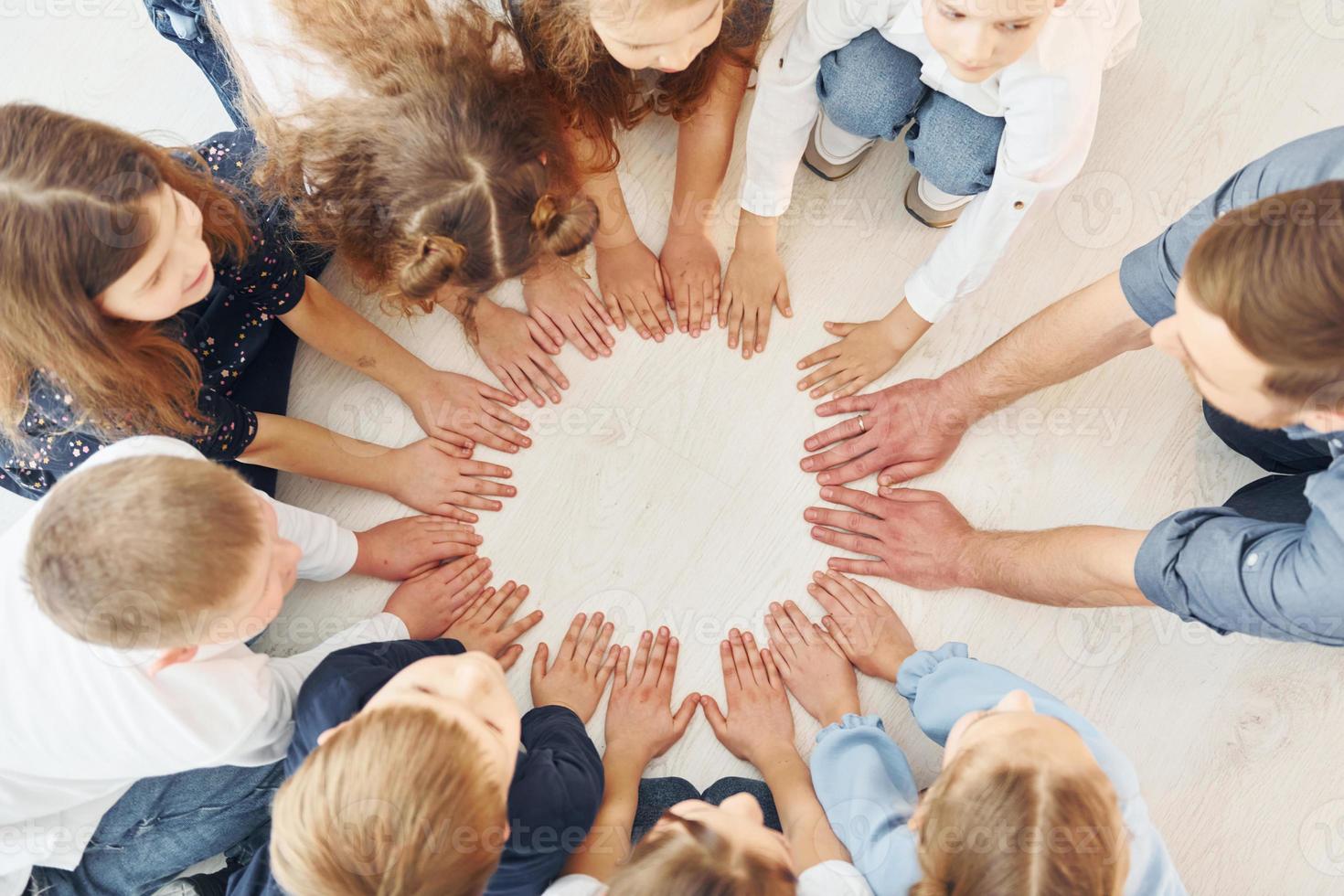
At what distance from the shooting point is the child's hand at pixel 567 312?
128cm

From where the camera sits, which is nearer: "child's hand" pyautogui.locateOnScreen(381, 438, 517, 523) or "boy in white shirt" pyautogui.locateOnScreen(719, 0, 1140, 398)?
"boy in white shirt" pyautogui.locateOnScreen(719, 0, 1140, 398)

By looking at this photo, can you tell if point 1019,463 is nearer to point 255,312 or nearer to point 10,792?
point 255,312

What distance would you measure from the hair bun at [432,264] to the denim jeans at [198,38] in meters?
0.46

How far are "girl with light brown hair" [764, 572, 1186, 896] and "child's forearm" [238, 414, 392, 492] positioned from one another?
595 mm

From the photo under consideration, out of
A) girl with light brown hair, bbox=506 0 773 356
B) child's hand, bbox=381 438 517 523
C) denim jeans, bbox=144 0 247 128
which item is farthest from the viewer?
child's hand, bbox=381 438 517 523

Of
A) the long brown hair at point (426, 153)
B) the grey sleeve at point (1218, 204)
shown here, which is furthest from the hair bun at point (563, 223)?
the grey sleeve at point (1218, 204)

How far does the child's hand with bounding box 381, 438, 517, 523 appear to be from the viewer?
1.24 m

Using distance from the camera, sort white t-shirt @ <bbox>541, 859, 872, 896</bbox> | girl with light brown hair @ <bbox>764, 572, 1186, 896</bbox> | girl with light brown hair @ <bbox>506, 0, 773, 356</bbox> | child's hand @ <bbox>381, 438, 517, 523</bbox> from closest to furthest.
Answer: girl with light brown hair @ <bbox>764, 572, 1186, 896</bbox> < girl with light brown hair @ <bbox>506, 0, 773, 356</bbox> < white t-shirt @ <bbox>541, 859, 872, 896</bbox> < child's hand @ <bbox>381, 438, 517, 523</bbox>

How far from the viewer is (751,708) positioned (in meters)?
1.19

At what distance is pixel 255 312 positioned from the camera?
3.74 feet

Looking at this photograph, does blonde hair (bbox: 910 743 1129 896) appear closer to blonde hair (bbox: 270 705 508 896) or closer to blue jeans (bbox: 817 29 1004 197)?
blonde hair (bbox: 270 705 508 896)

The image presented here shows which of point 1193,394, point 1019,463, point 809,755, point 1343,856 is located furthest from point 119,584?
point 1343,856

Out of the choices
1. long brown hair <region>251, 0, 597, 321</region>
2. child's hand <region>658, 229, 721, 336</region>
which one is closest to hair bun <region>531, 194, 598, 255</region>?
long brown hair <region>251, 0, 597, 321</region>

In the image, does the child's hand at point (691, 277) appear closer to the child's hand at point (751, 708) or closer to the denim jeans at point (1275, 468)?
the child's hand at point (751, 708)
